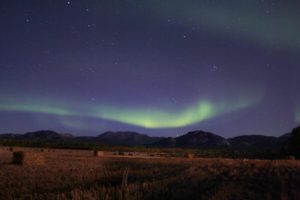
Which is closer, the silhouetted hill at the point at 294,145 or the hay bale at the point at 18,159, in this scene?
the hay bale at the point at 18,159

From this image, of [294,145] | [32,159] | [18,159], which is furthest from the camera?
[294,145]

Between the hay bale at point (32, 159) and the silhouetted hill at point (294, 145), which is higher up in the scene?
the silhouetted hill at point (294, 145)

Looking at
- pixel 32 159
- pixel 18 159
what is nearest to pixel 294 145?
pixel 32 159

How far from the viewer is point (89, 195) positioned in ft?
34.1

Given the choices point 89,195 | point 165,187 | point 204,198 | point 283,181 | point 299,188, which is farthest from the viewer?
point 283,181

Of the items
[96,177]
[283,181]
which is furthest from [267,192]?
[96,177]

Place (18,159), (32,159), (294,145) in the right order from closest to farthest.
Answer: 1. (18,159)
2. (32,159)
3. (294,145)

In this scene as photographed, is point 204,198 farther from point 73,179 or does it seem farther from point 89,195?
point 73,179

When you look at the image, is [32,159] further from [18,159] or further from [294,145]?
[294,145]

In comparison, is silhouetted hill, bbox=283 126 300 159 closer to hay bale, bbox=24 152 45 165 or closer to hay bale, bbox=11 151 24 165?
hay bale, bbox=24 152 45 165

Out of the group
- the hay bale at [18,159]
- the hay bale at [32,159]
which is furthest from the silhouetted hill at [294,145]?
the hay bale at [18,159]

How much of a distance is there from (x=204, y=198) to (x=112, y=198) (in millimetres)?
2356

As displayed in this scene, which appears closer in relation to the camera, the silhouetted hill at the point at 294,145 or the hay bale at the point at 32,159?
the hay bale at the point at 32,159

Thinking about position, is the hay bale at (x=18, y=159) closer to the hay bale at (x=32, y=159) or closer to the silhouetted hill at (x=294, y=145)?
the hay bale at (x=32, y=159)
